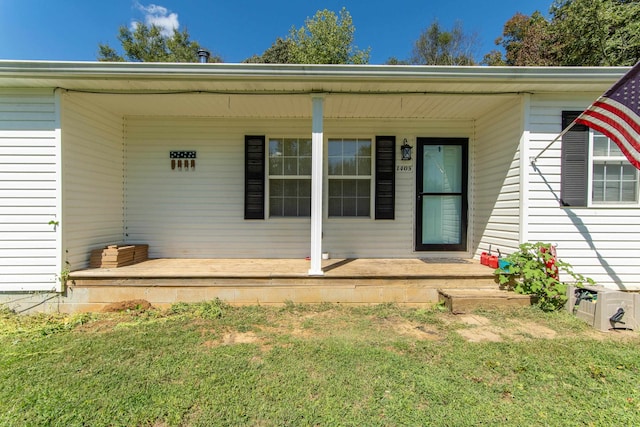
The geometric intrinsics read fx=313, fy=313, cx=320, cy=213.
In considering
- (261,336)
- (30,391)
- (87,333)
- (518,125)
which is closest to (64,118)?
(87,333)

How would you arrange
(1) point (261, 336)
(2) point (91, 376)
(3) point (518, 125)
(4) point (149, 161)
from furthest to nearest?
(4) point (149, 161) < (3) point (518, 125) < (1) point (261, 336) < (2) point (91, 376)

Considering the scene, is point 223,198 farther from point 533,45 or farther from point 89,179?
point 533,45

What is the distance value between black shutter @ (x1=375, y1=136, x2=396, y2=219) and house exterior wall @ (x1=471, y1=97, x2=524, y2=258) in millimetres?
1295

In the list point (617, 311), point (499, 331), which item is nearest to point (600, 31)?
point (617, 311)

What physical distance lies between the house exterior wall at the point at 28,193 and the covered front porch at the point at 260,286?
0.47m

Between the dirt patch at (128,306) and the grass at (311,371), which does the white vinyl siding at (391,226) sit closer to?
the grass at (311,371)

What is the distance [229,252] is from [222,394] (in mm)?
3093

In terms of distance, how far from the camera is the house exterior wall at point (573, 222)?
12.6 ft

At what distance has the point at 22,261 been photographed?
3.65 meters

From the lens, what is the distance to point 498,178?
4.36 m

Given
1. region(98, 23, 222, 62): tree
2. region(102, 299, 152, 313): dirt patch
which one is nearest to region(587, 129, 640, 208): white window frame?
region(102, 299, 152, 313): dirt patch

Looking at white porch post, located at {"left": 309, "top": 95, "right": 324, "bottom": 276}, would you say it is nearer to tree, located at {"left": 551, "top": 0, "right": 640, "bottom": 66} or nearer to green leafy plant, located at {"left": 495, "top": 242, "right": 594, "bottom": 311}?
green leafy plant, located at {"left": 495, "top": 242, "right": 594, "bottom": 311}

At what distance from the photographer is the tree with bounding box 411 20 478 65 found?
1814 cm

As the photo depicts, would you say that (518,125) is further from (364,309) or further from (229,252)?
(229,252)
